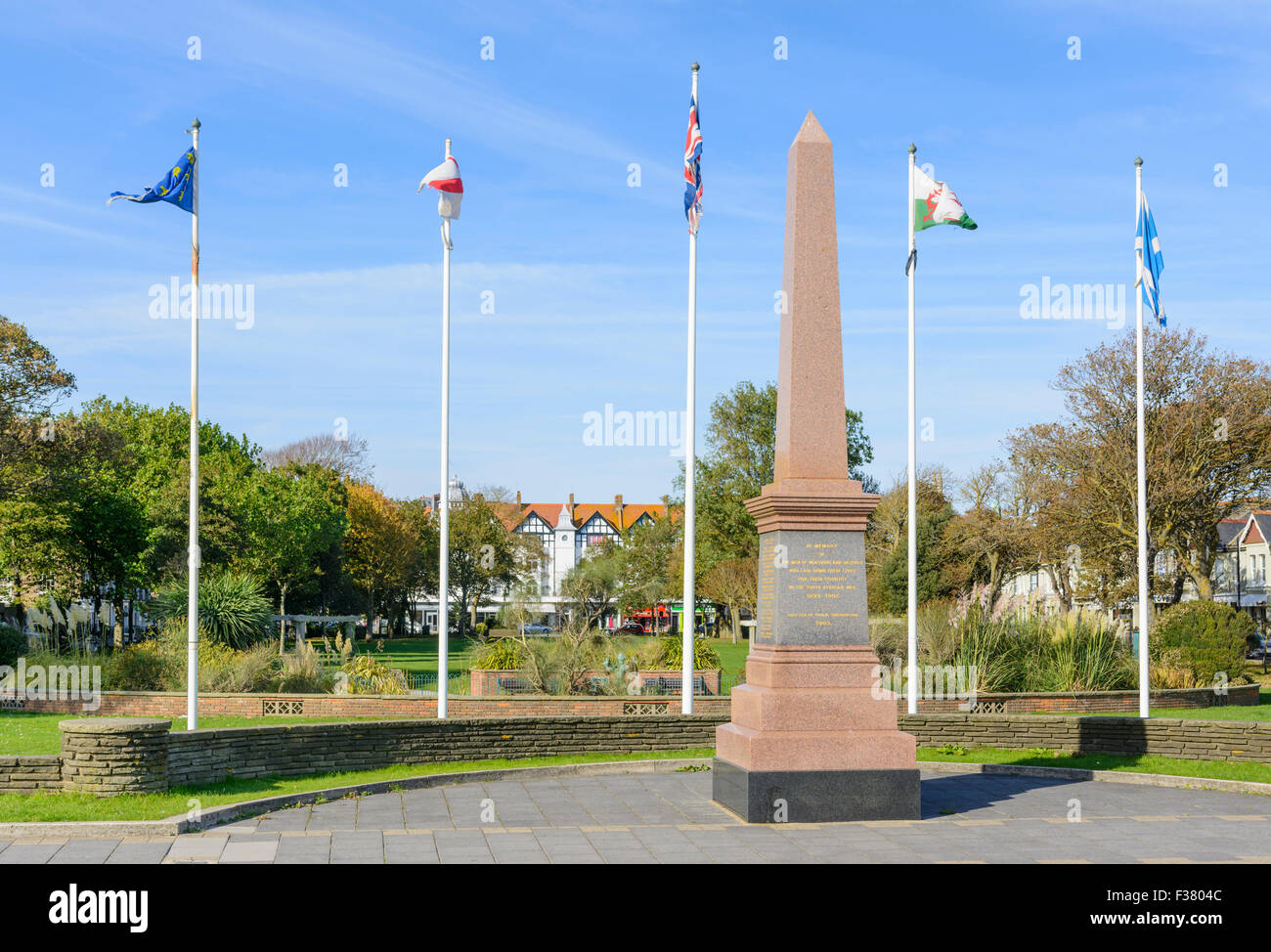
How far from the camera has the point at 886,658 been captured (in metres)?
26.0

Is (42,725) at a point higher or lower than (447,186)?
lower

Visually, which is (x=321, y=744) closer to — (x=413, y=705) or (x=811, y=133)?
(x=413, y=705)

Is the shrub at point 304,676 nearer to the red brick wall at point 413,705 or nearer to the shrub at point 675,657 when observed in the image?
the red brick wall at point 413,705

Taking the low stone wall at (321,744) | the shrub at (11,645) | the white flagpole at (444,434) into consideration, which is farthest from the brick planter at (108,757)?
the shrub at (11,645)

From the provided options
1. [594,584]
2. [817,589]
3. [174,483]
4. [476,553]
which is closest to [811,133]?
[817,589]

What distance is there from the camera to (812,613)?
12.6m

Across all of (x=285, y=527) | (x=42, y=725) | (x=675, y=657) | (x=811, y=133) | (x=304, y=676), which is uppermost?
(x=811, y=133)

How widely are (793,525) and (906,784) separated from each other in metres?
2.85

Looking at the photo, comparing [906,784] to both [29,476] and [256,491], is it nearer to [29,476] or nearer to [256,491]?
[29,476]

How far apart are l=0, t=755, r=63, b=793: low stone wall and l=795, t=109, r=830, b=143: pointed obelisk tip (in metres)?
10.3

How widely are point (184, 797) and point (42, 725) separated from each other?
8.14 m

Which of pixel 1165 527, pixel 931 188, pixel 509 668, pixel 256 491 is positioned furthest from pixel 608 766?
pixel 256 491

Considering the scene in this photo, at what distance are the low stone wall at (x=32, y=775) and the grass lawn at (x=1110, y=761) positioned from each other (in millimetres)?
11360

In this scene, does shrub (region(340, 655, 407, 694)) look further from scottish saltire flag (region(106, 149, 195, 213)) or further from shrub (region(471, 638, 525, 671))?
scottish saltire flag (region(106, 149, 195, 213))
